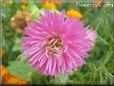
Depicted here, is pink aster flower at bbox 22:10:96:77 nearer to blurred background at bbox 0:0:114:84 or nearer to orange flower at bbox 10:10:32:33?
blurred background at bbox 0:0:114:84

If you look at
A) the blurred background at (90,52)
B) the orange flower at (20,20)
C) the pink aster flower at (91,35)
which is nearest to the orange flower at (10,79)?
the blurred background at (90,52)

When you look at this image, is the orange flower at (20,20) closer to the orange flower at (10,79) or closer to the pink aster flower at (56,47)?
the orange flower at (10,79)

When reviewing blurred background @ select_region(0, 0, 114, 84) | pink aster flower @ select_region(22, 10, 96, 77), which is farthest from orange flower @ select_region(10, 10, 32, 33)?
pink aster flower @ select_region(22, 10, 96, 77)

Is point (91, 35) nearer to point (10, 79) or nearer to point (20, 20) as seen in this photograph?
point (20, 20)

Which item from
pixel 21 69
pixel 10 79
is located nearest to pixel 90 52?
pixel 21 69

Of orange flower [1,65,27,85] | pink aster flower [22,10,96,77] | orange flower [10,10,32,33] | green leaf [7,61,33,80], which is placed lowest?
orange flower [1,65,27,85]
